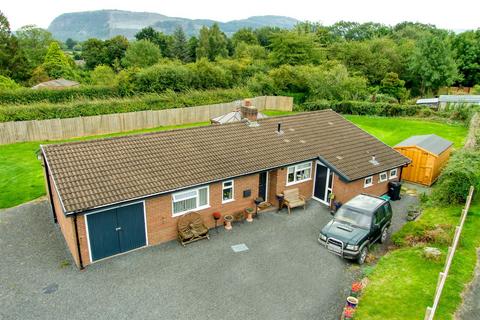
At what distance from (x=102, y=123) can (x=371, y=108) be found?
99.6 ft

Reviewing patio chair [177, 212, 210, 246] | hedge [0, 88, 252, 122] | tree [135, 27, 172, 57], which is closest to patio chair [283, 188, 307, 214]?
patio chair [177, 212, 210, 246]

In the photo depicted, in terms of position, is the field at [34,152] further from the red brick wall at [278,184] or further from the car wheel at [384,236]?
the car wheel at [384,236]

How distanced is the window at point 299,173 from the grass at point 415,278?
17.7 feet

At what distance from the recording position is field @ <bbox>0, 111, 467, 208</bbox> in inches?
758

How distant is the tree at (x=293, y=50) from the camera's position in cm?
5441

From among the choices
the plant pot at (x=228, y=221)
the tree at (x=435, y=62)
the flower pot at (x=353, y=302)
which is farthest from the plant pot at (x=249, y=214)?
the tree at (x=435, y=62)

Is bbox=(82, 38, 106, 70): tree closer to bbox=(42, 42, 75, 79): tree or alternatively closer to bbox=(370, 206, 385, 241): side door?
bbox=(42, 42, 75, 79): tree

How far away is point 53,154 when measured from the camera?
14.0 metres

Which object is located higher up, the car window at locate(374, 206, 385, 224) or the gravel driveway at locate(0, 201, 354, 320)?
the car window at locate(374, 206, 385, 224)

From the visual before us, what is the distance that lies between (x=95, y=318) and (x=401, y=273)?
10.3m

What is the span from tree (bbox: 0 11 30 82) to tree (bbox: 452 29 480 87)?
74.3 m

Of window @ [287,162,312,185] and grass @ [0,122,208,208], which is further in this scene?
grass @ [0,122,208,208]

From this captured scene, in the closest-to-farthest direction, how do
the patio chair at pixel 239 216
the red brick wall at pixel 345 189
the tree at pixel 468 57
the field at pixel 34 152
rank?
the patio chair at pixel 239 216
the red brick wall at pixel 345 189
the field at pixel 34 152
the tree at pixel 468 57

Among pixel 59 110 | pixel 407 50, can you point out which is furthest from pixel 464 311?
pixel 407 50
